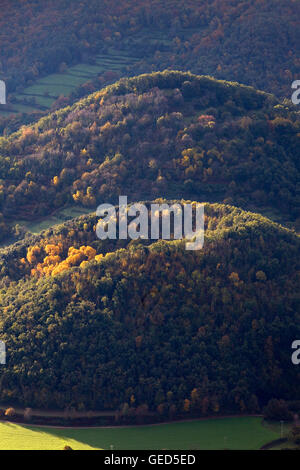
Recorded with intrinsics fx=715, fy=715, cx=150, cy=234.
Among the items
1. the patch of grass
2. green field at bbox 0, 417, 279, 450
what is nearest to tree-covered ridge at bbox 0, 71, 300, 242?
the patch of grass

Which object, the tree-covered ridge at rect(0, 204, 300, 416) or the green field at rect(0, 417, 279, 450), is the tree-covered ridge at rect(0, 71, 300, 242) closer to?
the tree-covered ridge at rect(0, 204, 300, 416)

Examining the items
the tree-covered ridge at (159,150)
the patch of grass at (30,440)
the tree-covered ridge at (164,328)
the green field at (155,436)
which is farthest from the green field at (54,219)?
the green field at (155,436)

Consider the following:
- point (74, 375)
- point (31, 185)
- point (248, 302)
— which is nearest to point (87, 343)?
point (74, 375)

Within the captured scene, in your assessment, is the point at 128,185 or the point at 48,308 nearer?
the point at 48,308

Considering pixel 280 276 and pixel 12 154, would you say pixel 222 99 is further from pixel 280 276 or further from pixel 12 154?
pixel 280 276

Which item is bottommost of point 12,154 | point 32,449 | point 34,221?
point 32,449

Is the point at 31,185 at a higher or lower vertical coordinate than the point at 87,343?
higher
